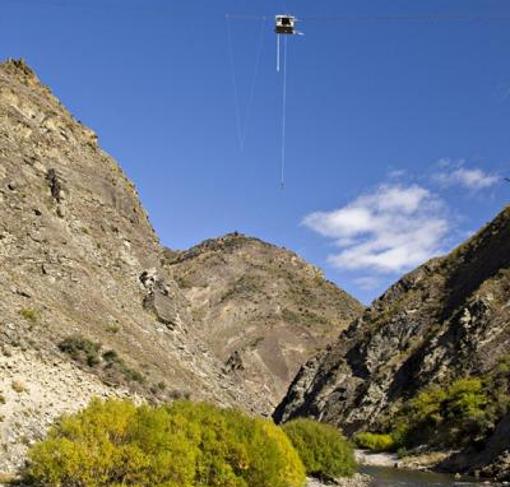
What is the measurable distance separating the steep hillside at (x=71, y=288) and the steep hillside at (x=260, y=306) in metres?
72.5

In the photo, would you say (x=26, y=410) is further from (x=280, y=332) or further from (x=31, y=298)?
(x=280, y=332)

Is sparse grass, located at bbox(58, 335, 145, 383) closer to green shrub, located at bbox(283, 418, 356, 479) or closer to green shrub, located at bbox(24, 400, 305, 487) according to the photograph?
green shrub, located at bbox(24, 400, 305, 487)

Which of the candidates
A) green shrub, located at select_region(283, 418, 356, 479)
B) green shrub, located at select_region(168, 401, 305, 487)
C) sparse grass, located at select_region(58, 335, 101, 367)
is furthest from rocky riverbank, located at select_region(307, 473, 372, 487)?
sparse grass, located at select_region(58, 335, 101, 367)

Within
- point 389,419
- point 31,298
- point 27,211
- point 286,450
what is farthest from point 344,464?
point 389,419

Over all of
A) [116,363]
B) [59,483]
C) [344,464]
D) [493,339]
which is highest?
[493,339]

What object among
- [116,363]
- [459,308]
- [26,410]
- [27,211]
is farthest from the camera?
[459,308]

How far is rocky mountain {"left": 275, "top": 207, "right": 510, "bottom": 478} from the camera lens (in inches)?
3287

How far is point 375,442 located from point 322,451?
3251 cm

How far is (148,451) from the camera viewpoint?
2181 cm

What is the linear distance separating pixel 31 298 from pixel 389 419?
56337mm

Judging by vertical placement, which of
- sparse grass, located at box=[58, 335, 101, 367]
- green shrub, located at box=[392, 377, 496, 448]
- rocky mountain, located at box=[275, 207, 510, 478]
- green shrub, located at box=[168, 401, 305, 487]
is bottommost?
green shrub, located at box=[168, 401, 305, 487]

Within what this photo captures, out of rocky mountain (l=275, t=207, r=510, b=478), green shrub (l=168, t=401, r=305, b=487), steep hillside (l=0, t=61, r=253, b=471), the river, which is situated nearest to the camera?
green shrub (l=168, t=401, r=305, b=487)

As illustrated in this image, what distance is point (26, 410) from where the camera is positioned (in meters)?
27.1

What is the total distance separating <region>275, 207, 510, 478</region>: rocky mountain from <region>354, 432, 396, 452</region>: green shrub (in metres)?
6.59
